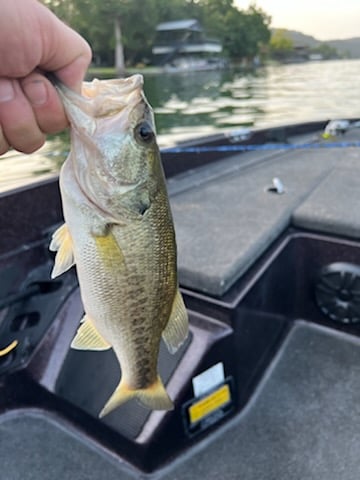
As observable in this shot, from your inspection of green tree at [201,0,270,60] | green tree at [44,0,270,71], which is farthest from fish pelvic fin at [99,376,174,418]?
green tree at [201,0,270,60]

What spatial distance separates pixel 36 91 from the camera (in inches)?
38.3

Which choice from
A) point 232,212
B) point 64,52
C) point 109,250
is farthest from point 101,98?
point 232,212

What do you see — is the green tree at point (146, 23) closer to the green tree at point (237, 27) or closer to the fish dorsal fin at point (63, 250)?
the green tree at point (237, 27)

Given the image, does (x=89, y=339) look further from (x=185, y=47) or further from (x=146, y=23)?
(x=185, y=47)

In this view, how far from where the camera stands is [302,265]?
274 cm

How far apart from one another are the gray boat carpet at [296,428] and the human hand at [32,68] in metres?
1.59

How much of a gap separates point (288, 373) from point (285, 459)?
0.54m

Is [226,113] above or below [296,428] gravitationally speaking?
below

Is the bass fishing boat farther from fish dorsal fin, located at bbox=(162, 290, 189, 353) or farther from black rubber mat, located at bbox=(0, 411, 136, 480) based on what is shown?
fish dorsal fin, located at bbox=(162, 290, 189, 353)

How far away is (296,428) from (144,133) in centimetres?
165

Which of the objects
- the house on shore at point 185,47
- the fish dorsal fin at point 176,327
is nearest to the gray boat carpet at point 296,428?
the fish dorsal fin at point 176,327

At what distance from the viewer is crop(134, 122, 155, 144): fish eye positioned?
3.70 ft

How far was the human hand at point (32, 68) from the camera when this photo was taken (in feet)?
2.81

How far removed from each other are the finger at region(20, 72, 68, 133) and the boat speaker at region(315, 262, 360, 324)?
6.14 ft
